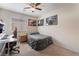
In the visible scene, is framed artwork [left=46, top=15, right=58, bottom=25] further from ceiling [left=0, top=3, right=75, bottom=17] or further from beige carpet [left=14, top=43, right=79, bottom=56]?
beige carpet [left=14, top=43, right=79, bottom=56]

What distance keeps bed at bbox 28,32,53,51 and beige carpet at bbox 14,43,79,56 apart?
6 cm

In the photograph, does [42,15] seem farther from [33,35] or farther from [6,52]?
[6,52]

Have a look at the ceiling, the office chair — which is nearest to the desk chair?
the office chair

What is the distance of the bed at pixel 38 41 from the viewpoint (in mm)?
1588

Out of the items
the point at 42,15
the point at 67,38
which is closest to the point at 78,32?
the point at 67,38

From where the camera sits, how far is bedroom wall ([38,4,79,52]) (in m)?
1.54

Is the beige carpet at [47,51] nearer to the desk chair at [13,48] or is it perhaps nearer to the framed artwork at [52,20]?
the desk chair at [13,48]

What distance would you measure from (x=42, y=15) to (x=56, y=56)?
0.77 meters

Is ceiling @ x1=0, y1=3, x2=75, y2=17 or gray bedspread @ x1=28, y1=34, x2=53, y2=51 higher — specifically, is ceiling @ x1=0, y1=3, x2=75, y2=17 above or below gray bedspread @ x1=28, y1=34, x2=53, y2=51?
above

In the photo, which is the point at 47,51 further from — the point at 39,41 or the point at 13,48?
the point at 13,48

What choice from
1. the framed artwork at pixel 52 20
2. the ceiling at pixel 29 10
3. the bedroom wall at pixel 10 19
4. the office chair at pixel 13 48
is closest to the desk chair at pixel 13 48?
the office chair at pixel 13 48

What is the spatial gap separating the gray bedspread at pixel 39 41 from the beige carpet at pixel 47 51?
6 centimetres

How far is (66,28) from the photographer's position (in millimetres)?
1594

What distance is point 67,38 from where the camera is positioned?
5.24 feet
